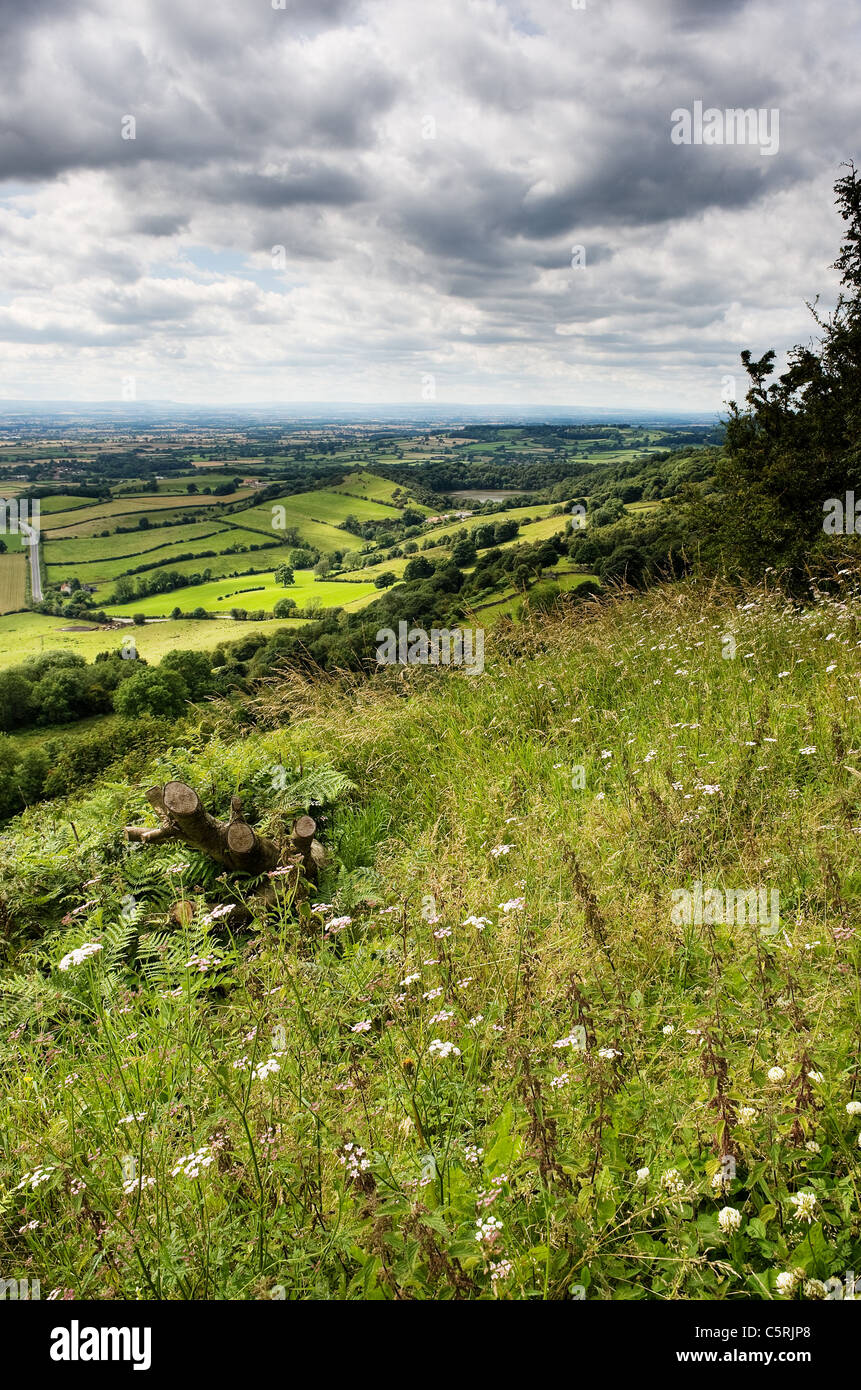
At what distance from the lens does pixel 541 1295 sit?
1.74 m

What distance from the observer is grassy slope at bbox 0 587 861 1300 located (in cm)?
184

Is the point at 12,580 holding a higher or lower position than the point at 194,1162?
higher

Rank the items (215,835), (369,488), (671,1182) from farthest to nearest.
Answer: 1. (369,488)
2. (215,835)
3. (671,1182)

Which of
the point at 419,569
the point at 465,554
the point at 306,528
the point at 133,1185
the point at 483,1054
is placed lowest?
the point at 483,1054

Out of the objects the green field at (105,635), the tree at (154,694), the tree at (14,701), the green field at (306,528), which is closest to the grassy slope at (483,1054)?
the tree at (154,694)

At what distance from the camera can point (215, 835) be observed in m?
4.56

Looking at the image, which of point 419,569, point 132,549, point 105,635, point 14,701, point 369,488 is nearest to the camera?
point 14,701

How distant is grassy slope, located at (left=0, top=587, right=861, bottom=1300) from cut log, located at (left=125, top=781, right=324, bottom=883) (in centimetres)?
21

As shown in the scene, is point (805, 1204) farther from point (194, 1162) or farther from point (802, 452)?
point (802, 452)

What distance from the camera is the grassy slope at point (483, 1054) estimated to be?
1.84 meters

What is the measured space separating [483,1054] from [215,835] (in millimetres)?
2590

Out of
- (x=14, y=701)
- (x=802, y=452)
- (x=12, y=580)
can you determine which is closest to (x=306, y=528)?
(x=12, y=580)

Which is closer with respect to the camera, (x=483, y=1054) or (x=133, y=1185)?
(x=133, y=1185)
